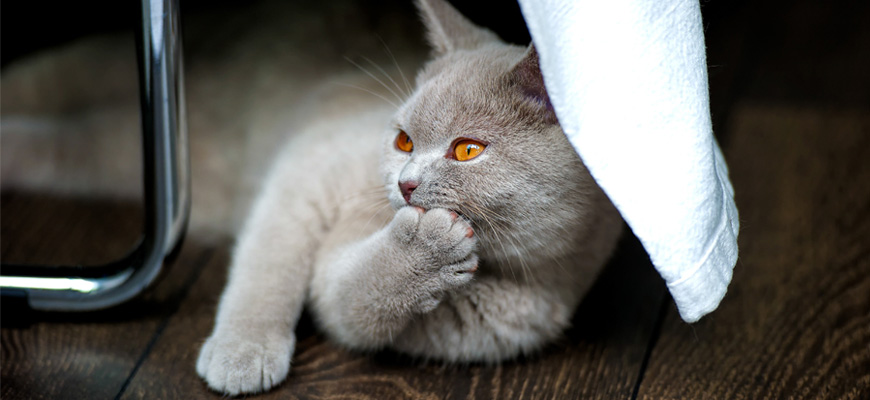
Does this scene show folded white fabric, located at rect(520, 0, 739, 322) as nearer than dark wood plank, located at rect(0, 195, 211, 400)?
Yes

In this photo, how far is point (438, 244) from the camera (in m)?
0.85

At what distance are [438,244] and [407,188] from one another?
81 millimetres

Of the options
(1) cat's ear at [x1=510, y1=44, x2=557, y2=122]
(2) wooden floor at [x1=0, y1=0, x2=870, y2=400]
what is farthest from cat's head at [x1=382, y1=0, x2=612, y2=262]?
(2) wooden floor at [x1=0, y1=0, x2=870, y2=400]

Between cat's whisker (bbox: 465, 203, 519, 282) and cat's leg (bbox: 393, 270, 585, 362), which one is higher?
cat's whisker (bbox: 465, 203, 519, 282)

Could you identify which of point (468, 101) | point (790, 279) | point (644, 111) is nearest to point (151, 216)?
point (468, 101)

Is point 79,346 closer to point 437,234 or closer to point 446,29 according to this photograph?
point 437,234

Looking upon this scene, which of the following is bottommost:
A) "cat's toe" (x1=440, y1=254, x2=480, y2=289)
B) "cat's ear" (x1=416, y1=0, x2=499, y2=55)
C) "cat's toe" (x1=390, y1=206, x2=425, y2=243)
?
"cat's toe" (x1=440, y1=254, x2=480, y2=289)

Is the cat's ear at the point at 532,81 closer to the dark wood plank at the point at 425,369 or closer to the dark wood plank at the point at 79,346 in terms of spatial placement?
the dark wood plank at the point at 425,369

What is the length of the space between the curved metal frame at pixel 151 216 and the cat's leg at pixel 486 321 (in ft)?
1.19

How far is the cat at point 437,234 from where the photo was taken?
0.86 metres

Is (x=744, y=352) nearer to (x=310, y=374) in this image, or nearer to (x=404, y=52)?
(x=310, y=374)

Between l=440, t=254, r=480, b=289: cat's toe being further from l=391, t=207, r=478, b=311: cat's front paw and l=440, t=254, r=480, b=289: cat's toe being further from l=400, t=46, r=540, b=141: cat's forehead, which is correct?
l=400, t=46, r=540, b=141: cat's forehead

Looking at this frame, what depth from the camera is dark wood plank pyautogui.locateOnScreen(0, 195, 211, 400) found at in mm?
957

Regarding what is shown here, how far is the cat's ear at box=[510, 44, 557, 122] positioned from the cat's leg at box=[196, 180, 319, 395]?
439 mm
